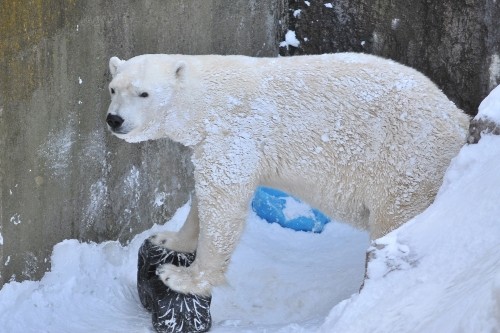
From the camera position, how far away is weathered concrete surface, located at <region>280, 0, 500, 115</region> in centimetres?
567

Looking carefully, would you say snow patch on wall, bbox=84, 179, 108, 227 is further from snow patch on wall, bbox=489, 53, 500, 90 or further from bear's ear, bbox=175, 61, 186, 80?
snow patch on wall, bbox=489, 53, 500, 90

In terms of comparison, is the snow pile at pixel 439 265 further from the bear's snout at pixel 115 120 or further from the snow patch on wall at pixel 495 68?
the snow patch on wall at pixel 495 68

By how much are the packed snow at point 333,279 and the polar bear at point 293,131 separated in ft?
1.87

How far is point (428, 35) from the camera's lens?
5.84 meters

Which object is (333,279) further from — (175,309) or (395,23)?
(395,23)

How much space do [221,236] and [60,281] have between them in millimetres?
1109

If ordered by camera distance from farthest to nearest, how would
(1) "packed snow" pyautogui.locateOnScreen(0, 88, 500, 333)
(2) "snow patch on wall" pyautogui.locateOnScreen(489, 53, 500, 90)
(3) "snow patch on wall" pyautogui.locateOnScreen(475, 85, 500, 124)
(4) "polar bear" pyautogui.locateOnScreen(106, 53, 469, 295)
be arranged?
1. (2) "snow patch on wall" pyautogui.locateOnScreen(489, 53, 500, 90)
2. (4) "polar bear" pyautogui.locateOnScreen(106, 53, 469, 295)
3. (3) "snow patch on wall" pyautogui.locateOnScreen(475, 85, 500, 124)
4. (1) "packed snow" pyautogui.locateOnScreen(0, 88, 500, 333)

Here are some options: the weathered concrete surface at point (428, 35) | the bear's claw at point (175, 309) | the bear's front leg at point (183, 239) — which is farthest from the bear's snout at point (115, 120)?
the weathered concrete surface at point (428, 35)

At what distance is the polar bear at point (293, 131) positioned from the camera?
4227mm

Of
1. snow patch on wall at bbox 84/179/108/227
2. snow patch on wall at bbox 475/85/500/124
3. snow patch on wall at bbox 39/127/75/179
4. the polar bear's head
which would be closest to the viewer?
snow patch on wall at bbox 475/85/500/124

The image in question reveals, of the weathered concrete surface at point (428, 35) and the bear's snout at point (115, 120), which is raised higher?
the weathered concrete surface at point (428, 35)

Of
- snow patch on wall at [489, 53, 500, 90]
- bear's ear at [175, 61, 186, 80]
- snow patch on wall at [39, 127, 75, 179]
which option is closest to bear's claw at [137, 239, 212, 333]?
snow patch on wall at [39, 127, 75, 179]

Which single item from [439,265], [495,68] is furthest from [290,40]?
[439,265]

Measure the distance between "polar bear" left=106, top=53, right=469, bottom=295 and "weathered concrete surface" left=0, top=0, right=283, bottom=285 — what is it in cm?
48
